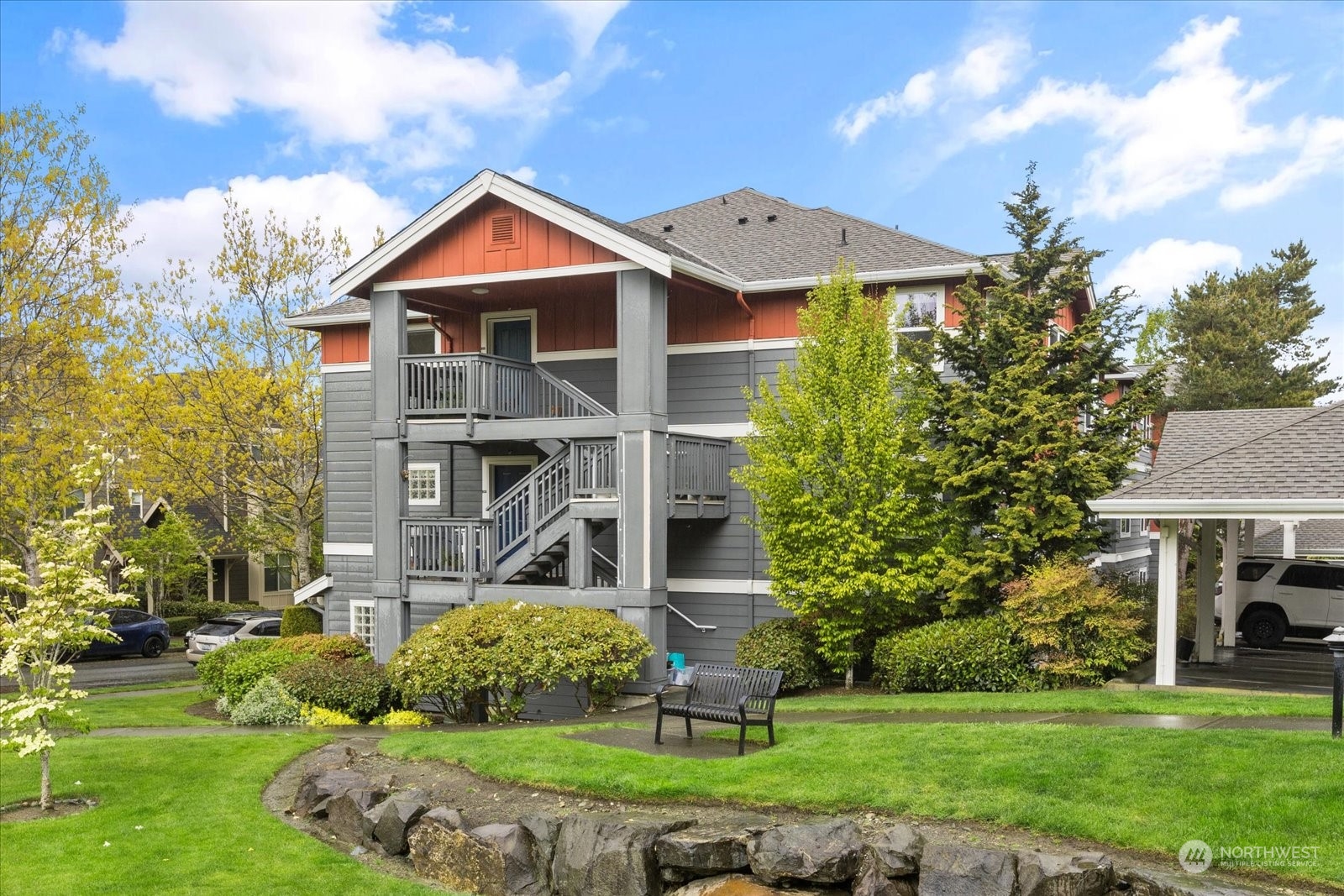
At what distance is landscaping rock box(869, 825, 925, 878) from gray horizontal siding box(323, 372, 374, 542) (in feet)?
58.6

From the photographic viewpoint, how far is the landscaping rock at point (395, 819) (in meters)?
10.7

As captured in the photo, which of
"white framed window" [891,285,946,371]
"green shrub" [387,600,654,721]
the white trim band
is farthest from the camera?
the white trim band

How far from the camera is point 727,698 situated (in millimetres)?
12781

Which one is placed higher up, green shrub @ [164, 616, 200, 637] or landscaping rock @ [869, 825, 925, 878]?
landscaping rock @ [869, 825, 925, 878]

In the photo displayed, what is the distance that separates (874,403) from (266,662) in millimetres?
11540

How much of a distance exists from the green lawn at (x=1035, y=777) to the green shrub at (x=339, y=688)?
6.33 metres

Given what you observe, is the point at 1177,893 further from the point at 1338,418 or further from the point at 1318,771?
the point at 1338,418

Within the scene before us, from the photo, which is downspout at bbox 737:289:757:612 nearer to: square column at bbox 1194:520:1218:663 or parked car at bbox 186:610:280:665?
square column at bbox 1194:520:1218:663

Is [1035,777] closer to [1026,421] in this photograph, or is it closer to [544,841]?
[544,841]

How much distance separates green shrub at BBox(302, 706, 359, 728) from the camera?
692 inches

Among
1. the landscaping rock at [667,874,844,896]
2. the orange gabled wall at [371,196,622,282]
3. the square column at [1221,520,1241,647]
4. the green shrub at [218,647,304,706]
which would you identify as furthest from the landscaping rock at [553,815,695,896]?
the square column at [1221,520,1241,647]

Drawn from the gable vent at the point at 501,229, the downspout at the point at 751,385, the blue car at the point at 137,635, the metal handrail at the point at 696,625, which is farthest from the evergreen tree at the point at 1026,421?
the blue car at the point at 137,635

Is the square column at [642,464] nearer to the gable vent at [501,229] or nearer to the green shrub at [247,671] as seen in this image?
the gable vent at [501,229]
